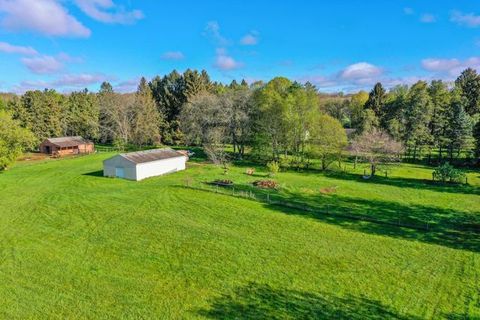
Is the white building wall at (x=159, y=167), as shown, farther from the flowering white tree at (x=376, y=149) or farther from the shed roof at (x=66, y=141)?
the shed roof at (x=66, y=141)

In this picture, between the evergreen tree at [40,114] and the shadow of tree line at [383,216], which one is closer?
the shadow of tree line at [383,216]

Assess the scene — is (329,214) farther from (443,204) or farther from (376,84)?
(376,84)

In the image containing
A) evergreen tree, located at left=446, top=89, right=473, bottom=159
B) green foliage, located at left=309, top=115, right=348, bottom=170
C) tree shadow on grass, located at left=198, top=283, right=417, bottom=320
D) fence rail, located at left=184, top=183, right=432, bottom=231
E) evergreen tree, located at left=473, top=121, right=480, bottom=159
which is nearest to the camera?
tree shadow on grass, located at left=198, top=283, right=417, bottom=320

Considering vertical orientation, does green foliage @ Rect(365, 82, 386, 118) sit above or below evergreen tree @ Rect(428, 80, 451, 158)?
above

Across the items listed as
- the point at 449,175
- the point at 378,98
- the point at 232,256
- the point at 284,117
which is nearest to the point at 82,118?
the point at 284,117

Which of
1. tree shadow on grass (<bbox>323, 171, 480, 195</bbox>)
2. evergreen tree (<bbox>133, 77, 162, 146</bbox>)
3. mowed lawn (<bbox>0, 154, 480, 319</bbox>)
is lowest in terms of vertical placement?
mowed lawn (<bbox>0, 154, 480, 319</bbox>)

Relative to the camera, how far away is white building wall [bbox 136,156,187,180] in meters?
34.8

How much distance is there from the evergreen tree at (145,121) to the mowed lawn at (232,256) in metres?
36.2

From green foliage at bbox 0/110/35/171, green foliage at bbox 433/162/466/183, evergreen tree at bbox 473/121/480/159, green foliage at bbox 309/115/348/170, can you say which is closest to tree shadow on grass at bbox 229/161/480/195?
green foliage at bbox 433/162/466/183

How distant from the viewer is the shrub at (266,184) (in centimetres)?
3043

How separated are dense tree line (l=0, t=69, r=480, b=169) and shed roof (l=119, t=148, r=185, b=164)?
6197mm

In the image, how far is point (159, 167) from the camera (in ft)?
123

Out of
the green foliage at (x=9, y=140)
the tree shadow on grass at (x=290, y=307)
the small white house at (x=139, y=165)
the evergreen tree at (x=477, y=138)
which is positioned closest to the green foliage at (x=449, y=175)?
the evergreen tree at (x=477, y=138)

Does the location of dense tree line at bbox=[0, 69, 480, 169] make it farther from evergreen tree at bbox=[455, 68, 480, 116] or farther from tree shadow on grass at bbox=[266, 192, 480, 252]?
tree shadow on grass at bbox=[266, 192, 480, 252]
